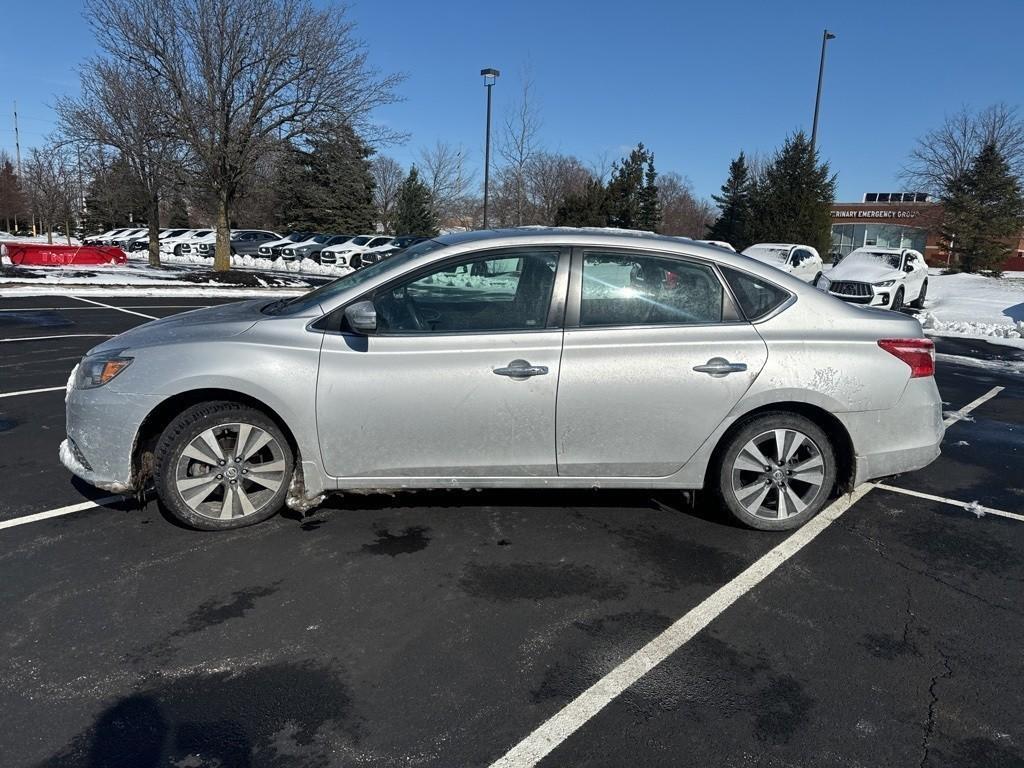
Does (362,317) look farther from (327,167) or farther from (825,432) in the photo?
(327,167)

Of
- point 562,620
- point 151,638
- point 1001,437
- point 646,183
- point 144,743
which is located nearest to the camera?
point 144,743

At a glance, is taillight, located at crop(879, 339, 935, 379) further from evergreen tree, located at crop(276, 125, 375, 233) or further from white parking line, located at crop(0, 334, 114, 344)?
evergreen tree, located at crop(276, 125, 375, 233)

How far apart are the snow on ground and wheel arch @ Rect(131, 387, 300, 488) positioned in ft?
47.5

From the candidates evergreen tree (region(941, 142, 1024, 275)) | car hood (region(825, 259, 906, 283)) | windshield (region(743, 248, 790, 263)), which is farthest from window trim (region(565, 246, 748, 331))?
evergreen tree (region(941, 142, 1024, 275))

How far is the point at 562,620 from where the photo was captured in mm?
3119

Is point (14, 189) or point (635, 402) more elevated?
point (14, 189)

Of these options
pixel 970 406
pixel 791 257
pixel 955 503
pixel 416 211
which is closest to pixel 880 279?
pixel 791 257

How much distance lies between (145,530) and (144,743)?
5.99ft

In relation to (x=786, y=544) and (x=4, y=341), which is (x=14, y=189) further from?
(x=786, y=544)

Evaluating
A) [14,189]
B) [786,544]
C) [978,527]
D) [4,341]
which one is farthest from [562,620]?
[14,189]

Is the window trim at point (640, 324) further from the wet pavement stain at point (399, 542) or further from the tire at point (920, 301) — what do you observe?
the tire at point (920, 301)

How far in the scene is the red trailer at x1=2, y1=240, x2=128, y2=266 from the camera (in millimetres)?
23797

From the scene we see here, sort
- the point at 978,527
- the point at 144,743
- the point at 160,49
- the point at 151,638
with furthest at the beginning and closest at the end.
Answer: the point at 160,49 < the point at 978,527 < the point at 151,638 < the point at 144,743

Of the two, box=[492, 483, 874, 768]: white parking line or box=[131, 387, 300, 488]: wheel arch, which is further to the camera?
box=[131, 387, 300, 488]: wheel arch
